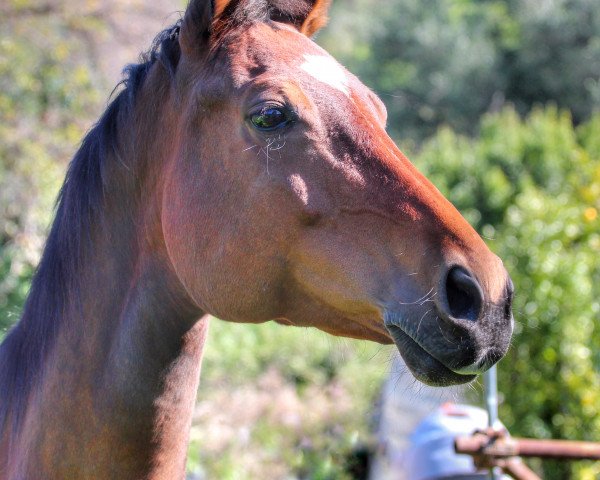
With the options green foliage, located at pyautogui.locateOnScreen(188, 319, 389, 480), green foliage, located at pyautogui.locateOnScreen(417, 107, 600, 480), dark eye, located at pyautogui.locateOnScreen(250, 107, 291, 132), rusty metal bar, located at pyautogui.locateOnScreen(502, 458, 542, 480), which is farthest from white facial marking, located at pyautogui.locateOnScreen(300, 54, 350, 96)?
green foliage, located at pyautogui.locateOnScreen(417, 107, 600, 480)

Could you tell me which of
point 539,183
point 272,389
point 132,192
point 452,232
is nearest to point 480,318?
point 452,232

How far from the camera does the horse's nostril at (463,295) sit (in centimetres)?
173

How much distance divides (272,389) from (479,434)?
348 cm

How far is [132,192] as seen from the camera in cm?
229

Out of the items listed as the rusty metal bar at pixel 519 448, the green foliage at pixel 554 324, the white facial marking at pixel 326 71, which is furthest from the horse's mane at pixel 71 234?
the green foliage at pixel 554 324

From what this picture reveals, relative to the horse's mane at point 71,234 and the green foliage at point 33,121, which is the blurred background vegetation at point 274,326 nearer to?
the green foliage at point 33,121

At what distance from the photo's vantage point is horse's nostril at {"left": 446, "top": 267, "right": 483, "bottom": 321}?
1.73 m

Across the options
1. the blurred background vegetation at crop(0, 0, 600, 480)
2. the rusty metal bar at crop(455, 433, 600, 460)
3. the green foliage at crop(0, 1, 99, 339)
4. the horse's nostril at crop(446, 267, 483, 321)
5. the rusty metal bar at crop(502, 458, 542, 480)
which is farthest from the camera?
the green foliage at crop(0, 1, 99, 339)

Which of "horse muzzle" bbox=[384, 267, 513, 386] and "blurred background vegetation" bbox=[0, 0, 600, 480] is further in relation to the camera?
"blurred background vegetation" bbox=[0, 0, 600, 480]

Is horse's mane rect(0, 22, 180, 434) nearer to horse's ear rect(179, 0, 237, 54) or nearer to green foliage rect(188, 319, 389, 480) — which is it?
horse's ear rect(179, 0, 237, 54)

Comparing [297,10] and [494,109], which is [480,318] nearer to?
[297,10]

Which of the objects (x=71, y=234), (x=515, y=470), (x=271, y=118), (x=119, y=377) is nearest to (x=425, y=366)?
(x=271, y=118)

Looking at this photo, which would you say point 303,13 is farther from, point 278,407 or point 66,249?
point 278,407

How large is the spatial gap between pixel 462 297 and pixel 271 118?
0.72 meters
